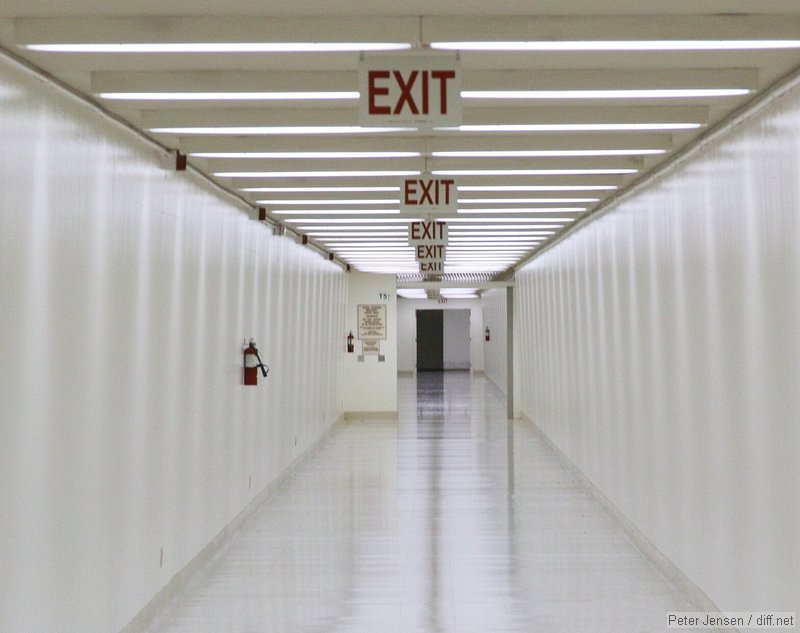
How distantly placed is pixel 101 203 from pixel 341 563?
352 cm

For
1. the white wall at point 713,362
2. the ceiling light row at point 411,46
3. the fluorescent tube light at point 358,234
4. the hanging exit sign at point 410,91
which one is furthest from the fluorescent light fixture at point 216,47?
the fluorescent tube light at point 358,234

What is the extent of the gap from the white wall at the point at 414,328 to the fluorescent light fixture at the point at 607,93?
2670 cm

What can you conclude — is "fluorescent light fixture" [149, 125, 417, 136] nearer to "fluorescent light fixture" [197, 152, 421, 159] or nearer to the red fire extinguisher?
"fluorescent light fixture" [197, 152, 421, 159]

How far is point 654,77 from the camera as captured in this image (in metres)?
4.16

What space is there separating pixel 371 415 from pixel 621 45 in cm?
1387

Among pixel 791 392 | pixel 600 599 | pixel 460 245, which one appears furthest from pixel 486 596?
pixel 460 245

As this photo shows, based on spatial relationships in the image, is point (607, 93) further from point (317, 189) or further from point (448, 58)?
point (317, 189)

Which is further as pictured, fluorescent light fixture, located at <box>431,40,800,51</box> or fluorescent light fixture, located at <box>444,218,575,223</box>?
fluorescent light fixture, located at <box>444,218,575,223</box>

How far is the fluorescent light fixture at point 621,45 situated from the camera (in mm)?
3512

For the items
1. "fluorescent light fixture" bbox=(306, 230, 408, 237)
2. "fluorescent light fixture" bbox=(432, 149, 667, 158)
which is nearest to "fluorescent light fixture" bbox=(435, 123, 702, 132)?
"fluorescent light fixture" bbox=(432, 149, 667, 158)

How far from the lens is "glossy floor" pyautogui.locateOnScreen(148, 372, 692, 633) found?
5.42 metres

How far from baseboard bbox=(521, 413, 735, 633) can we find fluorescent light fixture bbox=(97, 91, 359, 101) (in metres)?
3.71

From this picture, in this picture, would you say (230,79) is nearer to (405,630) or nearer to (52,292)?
(52,292)

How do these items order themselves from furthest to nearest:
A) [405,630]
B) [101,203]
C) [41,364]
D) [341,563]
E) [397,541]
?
1. [397,541]
2. [341,563]
3. [405,630]
4. [101,203]
5. [41,364]
